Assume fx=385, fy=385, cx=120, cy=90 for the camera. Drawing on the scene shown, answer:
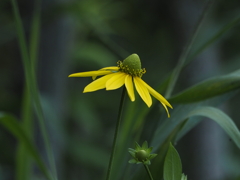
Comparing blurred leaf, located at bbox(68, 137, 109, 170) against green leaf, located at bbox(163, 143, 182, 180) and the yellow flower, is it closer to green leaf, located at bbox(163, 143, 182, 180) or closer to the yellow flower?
the yellow flower

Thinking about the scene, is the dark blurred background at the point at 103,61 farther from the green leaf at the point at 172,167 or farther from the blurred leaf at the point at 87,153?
the green leaf at the point at 172,167

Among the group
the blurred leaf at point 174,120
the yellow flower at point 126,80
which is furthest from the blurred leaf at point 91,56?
the yellow flower at point 126,80

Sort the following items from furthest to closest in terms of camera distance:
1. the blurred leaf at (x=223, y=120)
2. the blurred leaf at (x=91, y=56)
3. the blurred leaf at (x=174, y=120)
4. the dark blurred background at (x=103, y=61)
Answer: the blurred leaf at (x=91, y=56) < the dark blurred background at (x=103, y=61) < the blurred leaf at (x=174, y=120) < the blurred leaf at (x=223, y=120)

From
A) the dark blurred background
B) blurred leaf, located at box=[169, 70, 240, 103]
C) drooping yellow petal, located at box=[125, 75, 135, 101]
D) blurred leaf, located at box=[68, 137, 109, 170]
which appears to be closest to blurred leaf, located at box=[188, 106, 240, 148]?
blurred leaf, located at box=[169, 70, 240, 103]

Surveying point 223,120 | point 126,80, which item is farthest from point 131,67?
point 223,120

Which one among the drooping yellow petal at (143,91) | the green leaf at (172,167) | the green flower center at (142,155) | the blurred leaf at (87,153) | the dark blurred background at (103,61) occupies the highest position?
the dark blurred background at (103,61)

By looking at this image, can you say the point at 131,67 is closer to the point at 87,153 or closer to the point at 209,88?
the point at 209,88
